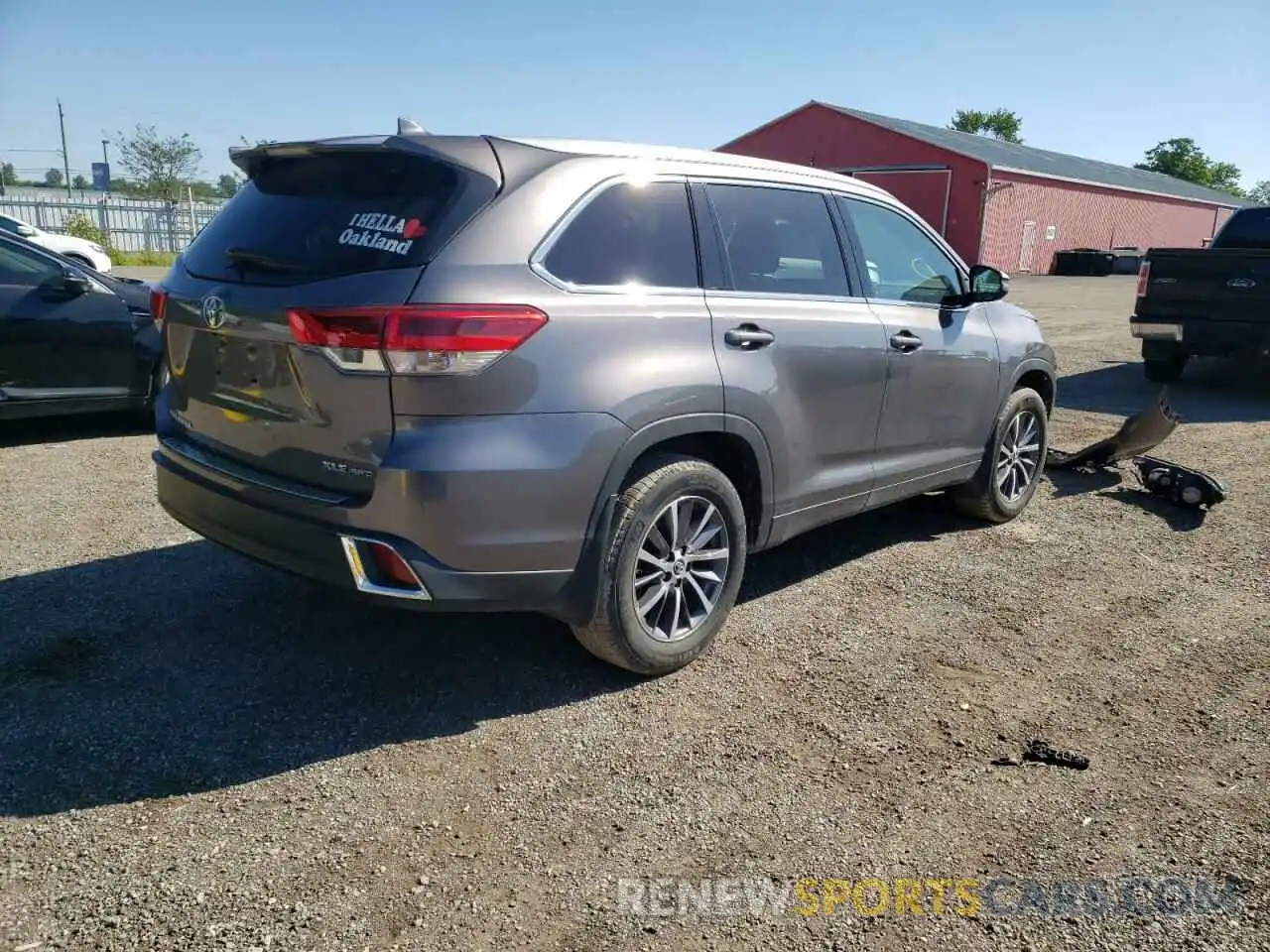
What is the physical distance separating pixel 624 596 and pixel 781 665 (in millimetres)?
829

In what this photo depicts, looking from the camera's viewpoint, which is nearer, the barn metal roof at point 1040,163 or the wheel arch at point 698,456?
the wheel arch at point 698,456

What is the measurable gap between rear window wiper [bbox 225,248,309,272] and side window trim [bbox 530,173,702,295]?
0.75 meters

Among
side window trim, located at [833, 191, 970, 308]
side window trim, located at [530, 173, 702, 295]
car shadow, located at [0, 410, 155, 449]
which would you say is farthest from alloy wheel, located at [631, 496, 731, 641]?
car shadow, located at [0, 410, 155, 449]

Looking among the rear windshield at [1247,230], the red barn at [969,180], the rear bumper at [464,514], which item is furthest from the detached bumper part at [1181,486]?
the red barn at [969,180]

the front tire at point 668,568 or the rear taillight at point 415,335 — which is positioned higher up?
the rear taillight at point 415,335

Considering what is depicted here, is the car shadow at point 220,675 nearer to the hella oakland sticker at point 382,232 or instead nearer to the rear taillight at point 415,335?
the rear taillight at point 415,335

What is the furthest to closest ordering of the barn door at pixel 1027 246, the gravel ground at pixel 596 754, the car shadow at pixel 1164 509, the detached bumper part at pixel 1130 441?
the barn door at pixel 1027 246
the detached bumper part at pixel 1130 441
the car shadow at pixel 1164 509
the gravel ground at pixel 596 754

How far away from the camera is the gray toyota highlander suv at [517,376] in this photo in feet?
9.60

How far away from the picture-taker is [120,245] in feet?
96.1

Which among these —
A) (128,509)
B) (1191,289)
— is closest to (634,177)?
(128,509)

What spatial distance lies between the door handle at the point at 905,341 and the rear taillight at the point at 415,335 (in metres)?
2.17

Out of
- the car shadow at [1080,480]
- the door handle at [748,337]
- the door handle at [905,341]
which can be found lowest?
the car shadow at [1080,480]

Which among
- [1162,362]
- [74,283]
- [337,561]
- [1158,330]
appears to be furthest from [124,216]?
[337,561]

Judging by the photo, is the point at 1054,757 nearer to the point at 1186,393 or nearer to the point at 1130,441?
the point at 1130,441
